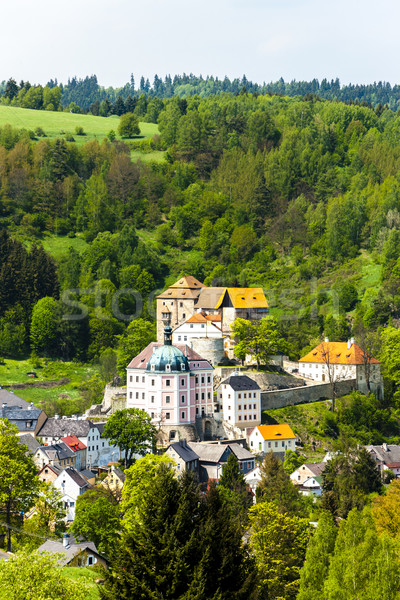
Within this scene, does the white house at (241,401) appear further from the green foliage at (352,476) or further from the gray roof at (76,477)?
the gray roof at (76,477)

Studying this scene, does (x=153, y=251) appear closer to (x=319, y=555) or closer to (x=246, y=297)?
(x=246, y=297)

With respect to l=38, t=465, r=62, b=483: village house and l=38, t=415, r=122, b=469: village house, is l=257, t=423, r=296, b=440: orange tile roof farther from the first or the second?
l=38, t=465, r=62, b=483: village house

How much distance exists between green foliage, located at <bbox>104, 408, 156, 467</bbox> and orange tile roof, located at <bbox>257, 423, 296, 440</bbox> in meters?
8.81

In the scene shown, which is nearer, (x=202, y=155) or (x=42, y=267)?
(x=42, y=267)

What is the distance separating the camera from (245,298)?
9244cm

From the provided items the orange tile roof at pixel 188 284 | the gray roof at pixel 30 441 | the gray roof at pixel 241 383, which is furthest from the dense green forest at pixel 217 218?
the gray roof at pixel 30 441

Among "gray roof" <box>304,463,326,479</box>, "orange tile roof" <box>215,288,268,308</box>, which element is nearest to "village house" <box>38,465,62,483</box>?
"gray roof" <box>304,463,326,479</box>

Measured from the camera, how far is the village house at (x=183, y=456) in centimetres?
6531

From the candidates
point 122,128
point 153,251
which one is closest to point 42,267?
point 153,251

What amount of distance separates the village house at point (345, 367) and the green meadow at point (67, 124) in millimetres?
79367

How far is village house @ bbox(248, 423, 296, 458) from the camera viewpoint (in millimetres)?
72250

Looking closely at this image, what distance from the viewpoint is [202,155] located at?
519ft

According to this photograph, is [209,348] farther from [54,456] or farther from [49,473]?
[49,473]

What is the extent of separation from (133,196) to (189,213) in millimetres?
9394
